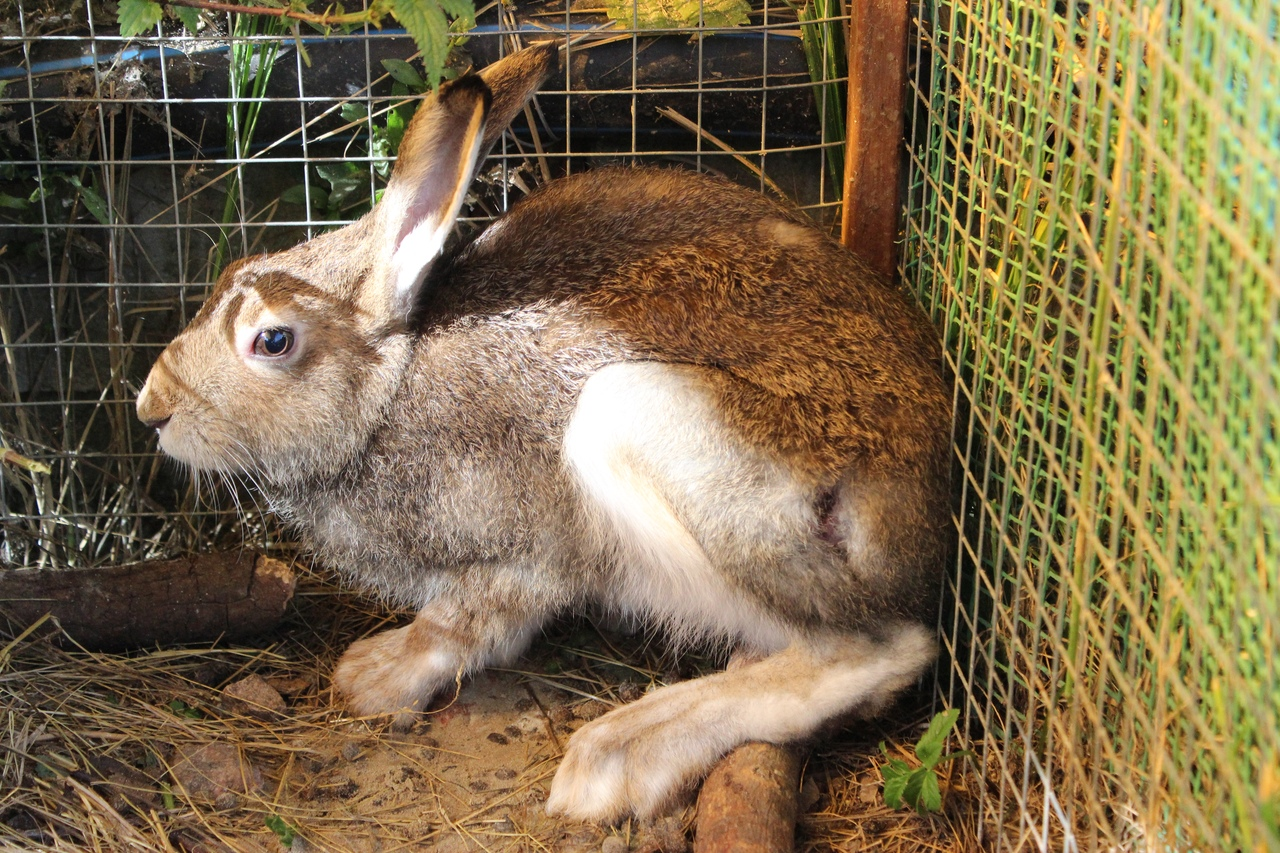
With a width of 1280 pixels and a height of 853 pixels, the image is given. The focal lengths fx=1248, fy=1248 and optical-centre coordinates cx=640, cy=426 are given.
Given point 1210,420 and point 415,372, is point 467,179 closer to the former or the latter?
point 415,372

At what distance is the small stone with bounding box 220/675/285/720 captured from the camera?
3168 mm

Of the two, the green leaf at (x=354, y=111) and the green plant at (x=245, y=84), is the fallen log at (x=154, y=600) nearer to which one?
the green plant at (x=245, y=84)

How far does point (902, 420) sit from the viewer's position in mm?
2738

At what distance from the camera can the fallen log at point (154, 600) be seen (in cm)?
328

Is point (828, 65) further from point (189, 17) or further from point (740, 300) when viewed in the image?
point (189, 17)

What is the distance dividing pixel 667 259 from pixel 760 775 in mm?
1214

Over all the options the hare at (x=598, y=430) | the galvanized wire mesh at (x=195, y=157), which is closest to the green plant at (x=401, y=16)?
the hare at (x=598, y=430)

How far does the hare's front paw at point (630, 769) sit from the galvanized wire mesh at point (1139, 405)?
24.4 inches

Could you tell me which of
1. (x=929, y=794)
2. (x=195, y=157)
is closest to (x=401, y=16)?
(x=195, y=157)

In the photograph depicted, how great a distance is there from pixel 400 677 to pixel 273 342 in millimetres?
911

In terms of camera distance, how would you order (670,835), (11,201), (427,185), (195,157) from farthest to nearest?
(195,157)
(11,201)
(427,185)
(670,835)

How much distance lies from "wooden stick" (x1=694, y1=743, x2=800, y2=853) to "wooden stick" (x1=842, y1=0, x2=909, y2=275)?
1283mm

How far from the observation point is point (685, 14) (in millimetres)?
3480

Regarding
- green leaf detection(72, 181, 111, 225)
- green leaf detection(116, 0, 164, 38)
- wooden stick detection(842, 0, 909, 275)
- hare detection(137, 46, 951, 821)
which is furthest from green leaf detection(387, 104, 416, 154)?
wooden stick detection(842, 0, 909, 275)
